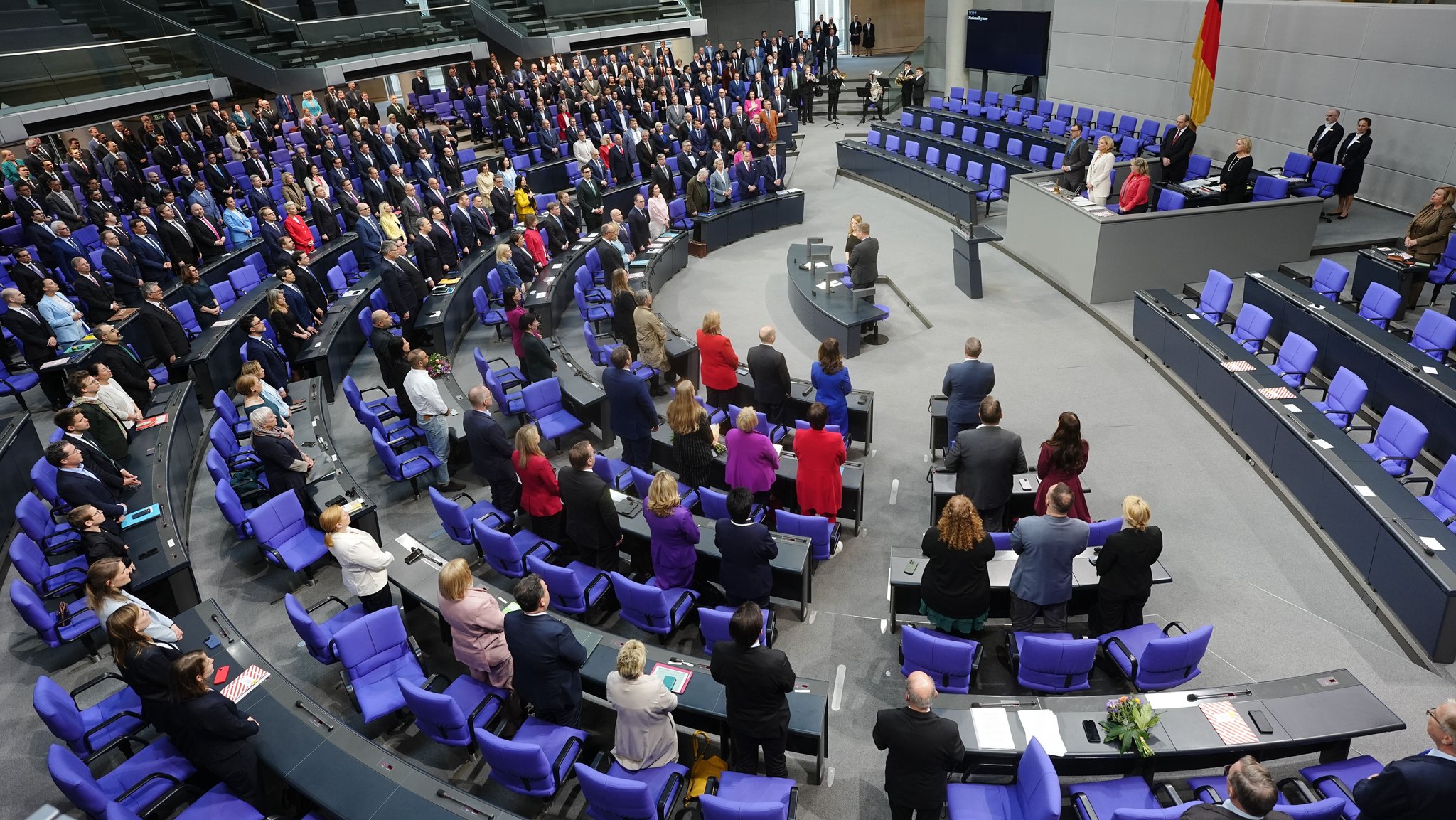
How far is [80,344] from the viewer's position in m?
10.5

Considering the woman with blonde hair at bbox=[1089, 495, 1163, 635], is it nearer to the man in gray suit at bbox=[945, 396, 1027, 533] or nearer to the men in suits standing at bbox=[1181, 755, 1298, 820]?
the man in gray suit at bbox=[945, 396, 1027, 533]

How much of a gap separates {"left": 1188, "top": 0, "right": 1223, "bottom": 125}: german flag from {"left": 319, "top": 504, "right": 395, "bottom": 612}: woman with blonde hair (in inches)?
580

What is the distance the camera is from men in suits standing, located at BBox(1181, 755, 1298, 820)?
12.4ft

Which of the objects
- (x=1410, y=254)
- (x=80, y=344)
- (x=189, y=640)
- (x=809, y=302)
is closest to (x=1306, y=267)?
(x=1410, y=254)

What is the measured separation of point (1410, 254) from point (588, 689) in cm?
1169

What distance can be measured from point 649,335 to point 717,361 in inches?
45.7

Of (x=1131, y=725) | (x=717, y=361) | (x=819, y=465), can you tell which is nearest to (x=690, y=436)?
(x=819, y=465)

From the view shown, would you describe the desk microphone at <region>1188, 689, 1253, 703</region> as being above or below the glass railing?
below

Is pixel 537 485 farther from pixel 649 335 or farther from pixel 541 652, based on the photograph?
pixel 649 335

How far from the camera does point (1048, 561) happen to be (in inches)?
233

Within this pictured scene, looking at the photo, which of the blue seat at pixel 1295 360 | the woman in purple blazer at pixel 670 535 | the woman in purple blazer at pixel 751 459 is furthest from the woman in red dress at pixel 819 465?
the blue seat at pixel 1295 360

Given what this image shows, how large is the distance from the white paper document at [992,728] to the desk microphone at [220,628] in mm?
5106

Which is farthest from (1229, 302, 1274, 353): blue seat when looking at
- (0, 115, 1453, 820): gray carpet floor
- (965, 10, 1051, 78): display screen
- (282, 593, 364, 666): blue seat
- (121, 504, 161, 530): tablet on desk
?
(965, 10, 1051, 78): display screen

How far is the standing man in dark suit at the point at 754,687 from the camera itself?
482cm
